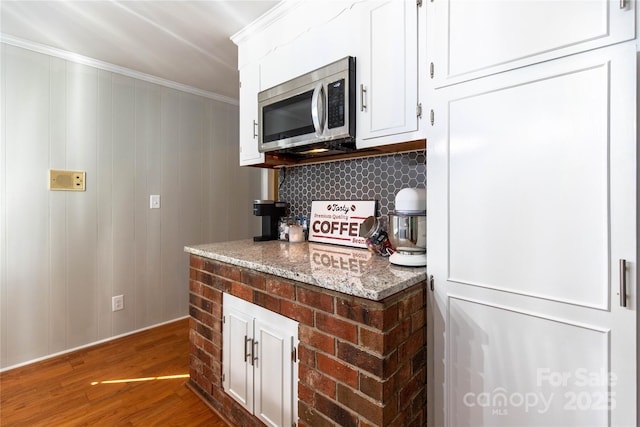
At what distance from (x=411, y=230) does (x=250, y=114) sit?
1.35 m

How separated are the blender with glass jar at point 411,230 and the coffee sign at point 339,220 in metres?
0.43

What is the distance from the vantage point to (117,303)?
8.31 feet

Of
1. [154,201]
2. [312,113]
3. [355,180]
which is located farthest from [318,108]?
[154,201]

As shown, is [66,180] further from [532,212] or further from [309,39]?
[532,212]

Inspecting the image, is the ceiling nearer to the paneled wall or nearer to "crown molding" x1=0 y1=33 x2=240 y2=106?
"crown molding" x1=0 y1=33 x2=240 y2=106

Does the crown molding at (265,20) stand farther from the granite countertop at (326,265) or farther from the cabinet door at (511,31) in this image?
the granite countertop at (326,265)

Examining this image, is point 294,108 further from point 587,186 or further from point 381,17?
point 587,186

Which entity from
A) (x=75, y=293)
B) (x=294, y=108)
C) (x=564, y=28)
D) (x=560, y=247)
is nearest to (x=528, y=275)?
(x=560, y=247)

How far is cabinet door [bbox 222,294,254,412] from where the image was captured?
57.3 inches

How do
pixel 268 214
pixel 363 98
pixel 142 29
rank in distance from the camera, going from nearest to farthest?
pixel 363 98 → pixel 142 29 → pixel 268 214

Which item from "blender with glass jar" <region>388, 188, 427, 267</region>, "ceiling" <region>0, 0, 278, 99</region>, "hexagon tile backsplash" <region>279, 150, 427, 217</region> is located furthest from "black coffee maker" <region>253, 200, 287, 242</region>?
"ceiling" <region>0, 0, 278, 99</region>

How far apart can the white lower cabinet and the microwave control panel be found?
940 mm

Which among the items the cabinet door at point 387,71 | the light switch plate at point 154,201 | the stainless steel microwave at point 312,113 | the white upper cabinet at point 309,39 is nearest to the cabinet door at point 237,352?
the stainless steel microwave at point 312,113

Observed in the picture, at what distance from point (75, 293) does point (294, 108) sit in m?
2.26
